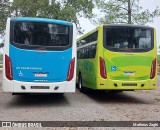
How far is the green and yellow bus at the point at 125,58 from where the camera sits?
13.5 meters

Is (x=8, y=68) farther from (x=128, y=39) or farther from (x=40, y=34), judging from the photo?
(x=128, y=39)

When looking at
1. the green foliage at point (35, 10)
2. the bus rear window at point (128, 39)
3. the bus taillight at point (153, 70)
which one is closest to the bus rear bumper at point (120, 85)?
the bus taillight at point (153, 70)

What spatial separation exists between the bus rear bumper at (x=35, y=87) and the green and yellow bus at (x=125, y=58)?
172 cm

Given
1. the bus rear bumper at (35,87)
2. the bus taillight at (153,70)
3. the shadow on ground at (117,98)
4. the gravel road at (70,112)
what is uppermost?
the bus taillight at (153,70)

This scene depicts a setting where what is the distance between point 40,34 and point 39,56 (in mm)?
860

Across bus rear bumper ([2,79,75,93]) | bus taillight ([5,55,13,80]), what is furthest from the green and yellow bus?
bus taillight ([5,55,13,80])

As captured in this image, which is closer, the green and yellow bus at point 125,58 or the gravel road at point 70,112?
the gravel road at point 70,112

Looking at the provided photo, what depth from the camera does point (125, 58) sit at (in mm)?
13500

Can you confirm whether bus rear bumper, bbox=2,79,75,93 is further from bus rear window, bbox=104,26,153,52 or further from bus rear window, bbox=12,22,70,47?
bus rear window, bbox=104,26,153,52

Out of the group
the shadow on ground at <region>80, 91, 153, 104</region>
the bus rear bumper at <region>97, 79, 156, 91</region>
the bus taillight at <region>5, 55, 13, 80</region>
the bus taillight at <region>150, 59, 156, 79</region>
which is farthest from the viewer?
the shadow on ground at <region>80, 91, 153, 104</region>

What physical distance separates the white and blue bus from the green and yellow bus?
155cm

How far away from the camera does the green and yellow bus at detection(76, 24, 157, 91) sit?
13.5 meters

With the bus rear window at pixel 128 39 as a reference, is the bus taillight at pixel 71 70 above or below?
below

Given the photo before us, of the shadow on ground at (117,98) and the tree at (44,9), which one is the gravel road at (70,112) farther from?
the tree at (44,9)
